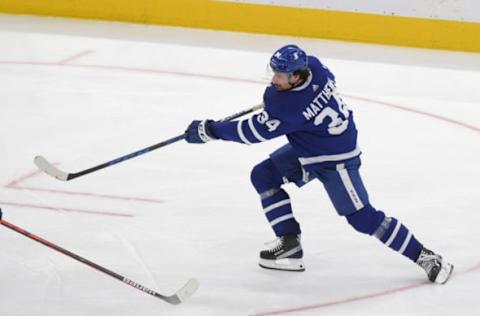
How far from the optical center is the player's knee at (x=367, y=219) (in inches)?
147

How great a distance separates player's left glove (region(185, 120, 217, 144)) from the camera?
3773 mm

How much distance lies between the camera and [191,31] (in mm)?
7879

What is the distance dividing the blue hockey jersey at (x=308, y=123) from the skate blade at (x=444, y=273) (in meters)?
0.53

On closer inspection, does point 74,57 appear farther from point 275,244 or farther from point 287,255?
point 287,255

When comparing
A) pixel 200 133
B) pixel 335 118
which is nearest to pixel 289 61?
pixel 335 118

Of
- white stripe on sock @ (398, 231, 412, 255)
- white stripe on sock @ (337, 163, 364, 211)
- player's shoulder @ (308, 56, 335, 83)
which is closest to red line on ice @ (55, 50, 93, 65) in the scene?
player's shoulder @ (308, 56, 335, 83)

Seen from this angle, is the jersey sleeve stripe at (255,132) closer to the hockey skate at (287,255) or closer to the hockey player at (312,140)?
the hockey player at (312,140)

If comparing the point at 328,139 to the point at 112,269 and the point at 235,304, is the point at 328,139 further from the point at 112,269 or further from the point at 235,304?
the point at 112,269

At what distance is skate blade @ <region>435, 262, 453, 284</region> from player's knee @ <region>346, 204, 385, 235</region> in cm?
30

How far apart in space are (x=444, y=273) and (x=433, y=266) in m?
0.05

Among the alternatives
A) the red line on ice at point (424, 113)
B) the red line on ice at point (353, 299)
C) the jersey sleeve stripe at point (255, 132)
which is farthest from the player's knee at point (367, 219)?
the red line on ice at point (424, 113)

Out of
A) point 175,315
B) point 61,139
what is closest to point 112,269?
point 175,315

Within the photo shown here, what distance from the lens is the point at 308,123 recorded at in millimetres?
3664

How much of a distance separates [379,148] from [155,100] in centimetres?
146
